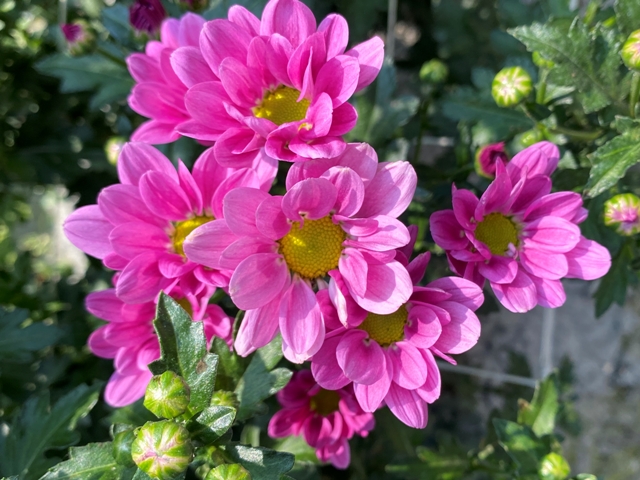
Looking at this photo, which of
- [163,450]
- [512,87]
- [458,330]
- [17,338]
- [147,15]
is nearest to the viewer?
[163,450]

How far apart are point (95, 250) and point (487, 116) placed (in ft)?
3.11

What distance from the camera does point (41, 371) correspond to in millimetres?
1556

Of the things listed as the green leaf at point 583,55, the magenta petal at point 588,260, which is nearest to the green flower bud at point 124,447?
the magenta petal at point 588,260

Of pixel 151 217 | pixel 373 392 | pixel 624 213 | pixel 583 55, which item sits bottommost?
pixel 373 392

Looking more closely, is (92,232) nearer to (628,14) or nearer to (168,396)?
(168,396)

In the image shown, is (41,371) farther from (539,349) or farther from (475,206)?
(539,349)

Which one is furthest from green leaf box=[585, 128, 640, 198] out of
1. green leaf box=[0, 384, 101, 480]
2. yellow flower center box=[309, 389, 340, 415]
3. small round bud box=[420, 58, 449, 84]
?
green leaf box=[0, 384, 101, 480]

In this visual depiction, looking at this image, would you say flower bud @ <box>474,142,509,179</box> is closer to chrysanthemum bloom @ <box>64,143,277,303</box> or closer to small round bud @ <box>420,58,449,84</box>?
small round bud @ <box>420,58,449,84</box>

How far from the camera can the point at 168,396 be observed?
746 millimetres

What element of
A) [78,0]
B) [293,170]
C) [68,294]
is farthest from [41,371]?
[78,0]

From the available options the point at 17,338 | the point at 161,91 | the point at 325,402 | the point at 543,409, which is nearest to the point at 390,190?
the point at 161,91

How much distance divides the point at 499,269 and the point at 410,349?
200mm

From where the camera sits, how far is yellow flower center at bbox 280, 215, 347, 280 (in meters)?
0.84

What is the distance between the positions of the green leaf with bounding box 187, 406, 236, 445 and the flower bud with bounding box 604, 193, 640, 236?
78cm
